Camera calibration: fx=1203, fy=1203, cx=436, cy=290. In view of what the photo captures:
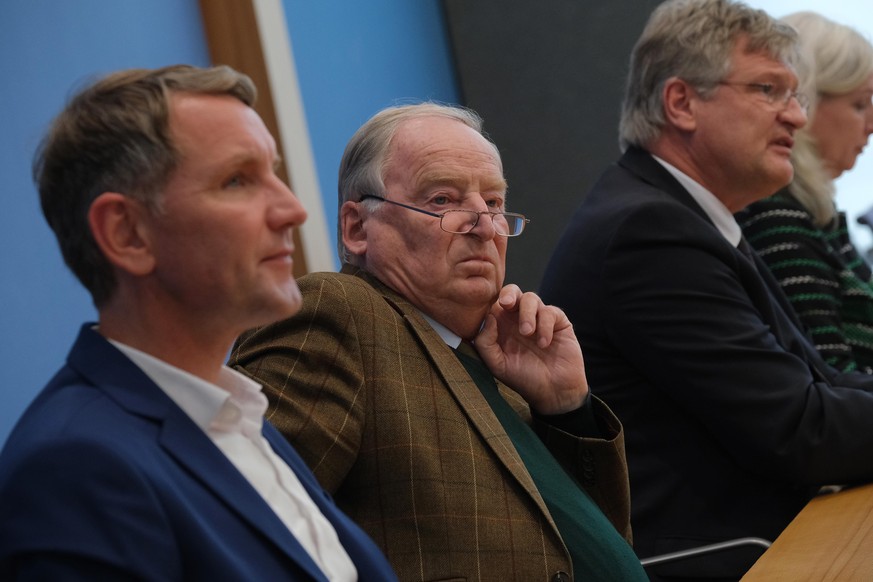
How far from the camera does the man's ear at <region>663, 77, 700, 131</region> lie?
9.61ft

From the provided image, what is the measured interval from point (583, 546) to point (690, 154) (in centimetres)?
136

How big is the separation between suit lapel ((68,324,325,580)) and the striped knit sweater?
2220mm

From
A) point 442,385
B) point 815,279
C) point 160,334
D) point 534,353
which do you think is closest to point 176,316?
point 160,334

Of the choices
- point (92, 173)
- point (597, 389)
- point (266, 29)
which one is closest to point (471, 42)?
point (266, 29)

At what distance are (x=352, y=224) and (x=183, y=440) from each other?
36.6 inches

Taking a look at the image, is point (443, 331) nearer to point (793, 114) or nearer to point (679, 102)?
point (679, 102)

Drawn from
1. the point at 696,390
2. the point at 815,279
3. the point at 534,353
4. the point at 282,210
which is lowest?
the point at 815,279

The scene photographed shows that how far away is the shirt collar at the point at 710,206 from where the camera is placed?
285cm

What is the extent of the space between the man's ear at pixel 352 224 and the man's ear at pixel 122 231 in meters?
0.85

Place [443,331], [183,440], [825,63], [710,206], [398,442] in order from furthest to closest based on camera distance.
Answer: [825,63]
[710,206]
[443,331]
[398,442]
[183,440]

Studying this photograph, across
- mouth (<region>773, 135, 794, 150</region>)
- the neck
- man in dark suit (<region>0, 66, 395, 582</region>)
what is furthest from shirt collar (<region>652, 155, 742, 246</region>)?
the neck

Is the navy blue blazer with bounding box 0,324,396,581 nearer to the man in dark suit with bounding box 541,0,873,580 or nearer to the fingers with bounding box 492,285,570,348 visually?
the fingers with bounding box 492,285,570,348

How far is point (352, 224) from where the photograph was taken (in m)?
2.09

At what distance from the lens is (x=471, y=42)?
4973mm
